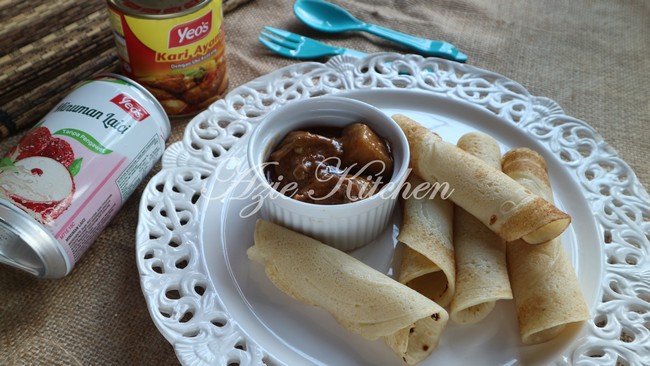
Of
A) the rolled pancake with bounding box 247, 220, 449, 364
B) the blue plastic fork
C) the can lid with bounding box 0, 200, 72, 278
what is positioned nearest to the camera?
the rolled pancake with bounding box 247, 220, 449, 364

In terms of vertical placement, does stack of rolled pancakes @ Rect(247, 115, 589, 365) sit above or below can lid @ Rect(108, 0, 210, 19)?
below

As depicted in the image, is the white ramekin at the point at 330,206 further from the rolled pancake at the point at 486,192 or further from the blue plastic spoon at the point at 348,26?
the blue plastic spoon at the point at 348,26

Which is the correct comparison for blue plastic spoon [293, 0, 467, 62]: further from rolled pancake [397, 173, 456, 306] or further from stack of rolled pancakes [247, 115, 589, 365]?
rolled pancake [397, 173, 456, 306]

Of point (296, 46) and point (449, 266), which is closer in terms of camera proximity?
point (449, 266)

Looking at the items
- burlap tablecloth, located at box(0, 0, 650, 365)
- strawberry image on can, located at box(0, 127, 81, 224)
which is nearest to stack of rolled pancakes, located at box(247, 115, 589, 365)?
burlap tablecloth, located at box(0, 0, 650, 365)

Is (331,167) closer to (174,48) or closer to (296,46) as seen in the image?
(174,48)

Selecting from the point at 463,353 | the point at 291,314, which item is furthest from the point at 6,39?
the point at 463,353

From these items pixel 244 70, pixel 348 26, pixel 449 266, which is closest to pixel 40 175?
pixel 244 70
